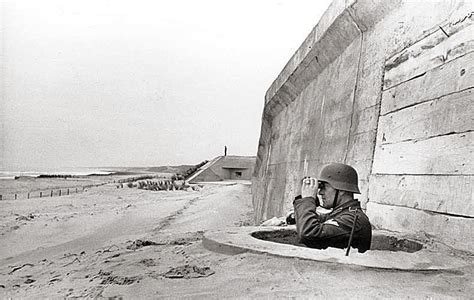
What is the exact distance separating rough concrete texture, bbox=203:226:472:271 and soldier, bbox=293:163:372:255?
3.7 inches

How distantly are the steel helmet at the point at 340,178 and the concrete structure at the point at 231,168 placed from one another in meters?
26.4

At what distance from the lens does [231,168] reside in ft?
102

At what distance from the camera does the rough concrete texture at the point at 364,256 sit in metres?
2.74

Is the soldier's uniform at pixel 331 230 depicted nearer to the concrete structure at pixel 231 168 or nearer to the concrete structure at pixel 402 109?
the concrete structure at pixel 402 109

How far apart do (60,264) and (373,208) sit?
3.14 meters

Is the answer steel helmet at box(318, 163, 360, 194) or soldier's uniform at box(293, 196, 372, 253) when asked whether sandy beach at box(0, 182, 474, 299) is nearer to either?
soldier's uniform at box(293, 196, 372, 253)

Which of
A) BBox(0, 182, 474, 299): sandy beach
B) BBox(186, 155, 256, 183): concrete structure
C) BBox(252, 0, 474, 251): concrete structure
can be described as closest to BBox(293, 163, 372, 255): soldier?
BBox(0, 182, 474, 299): sandy beach

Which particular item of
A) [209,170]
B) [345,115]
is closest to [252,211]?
[345,115]

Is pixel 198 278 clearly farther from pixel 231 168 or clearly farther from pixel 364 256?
pixel 231 168

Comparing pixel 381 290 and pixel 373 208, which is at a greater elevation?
pixel 373 208

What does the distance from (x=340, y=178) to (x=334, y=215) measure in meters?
0.29

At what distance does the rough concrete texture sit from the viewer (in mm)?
2744

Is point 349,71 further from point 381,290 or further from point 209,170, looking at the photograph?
point 209,170

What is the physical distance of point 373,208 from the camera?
15.3 feet
